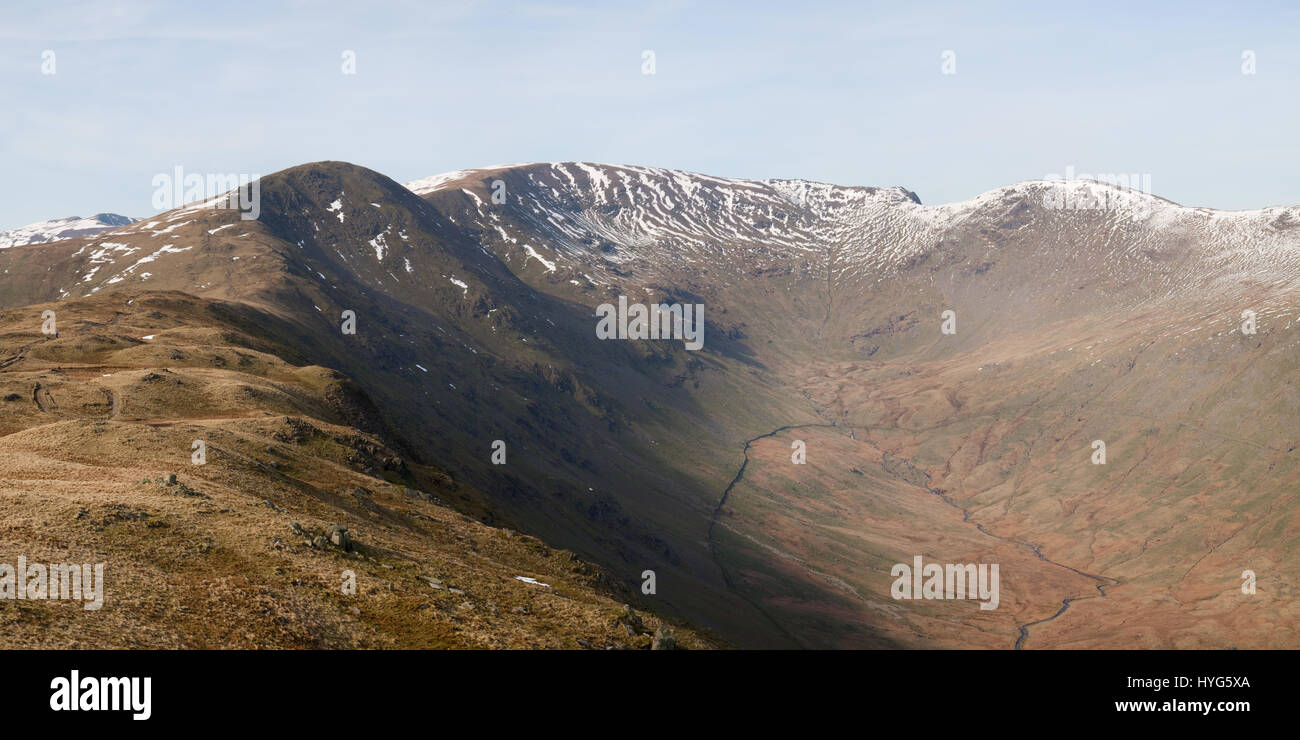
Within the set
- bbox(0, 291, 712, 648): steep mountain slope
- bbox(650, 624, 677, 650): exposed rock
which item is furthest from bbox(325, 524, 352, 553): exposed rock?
bbox(650, 624, 677, 650): exposed rock

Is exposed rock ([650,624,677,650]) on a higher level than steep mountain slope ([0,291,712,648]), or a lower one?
lower

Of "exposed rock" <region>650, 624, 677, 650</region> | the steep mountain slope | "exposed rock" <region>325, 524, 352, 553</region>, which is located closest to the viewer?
the steep mountain slope

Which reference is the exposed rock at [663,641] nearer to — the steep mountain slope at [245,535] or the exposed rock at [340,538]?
the steep mountain slope at [245,535]

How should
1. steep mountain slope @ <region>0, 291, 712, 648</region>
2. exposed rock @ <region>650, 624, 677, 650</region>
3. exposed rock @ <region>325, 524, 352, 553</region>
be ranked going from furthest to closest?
exposed rock @ <region>325, 524, 352, 553</region>
exposed rock @ <region>650, 624, 677, 650</region>
steep mountain slope @ <region>0, 291, 712, 648</region>

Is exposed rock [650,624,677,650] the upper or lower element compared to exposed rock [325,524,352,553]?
lower

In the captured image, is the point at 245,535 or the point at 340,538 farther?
the point at 340,538

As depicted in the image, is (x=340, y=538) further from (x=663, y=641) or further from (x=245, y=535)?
(x=663, y=641)

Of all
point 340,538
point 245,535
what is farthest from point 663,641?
point 245,535

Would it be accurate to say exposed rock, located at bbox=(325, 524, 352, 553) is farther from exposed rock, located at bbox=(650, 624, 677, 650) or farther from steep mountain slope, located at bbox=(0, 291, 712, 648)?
exposed rock, located at bbox=(650, 624, 677, 650)

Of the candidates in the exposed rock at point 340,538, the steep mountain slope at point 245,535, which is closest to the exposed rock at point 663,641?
the steep mountain slope at point 245,535

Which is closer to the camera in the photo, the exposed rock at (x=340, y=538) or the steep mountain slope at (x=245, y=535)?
the steep mountain slope at (x=245, y=535)

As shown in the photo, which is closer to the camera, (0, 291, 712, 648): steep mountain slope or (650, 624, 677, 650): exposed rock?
(0, 291, 712, 648): steep mountain slope
